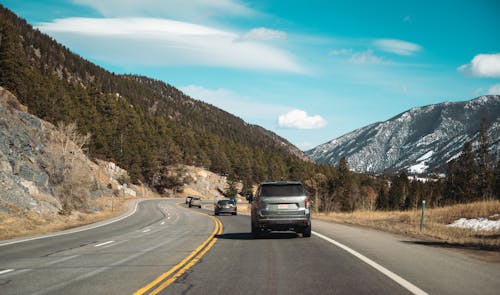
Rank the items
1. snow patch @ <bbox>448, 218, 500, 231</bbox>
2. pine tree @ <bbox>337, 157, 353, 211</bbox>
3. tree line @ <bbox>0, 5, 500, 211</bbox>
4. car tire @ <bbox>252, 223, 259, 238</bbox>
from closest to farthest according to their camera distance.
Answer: car tire @ <bbox>252, 223, 259, 238</bbox>
snow patch @ <bbox>448, 218, 500, 231</bbox>
tree line @ <bbox>0, 5, 500, 211</bbox>
pine tree @ <bbox>337, 157, 353, 211</bbox>

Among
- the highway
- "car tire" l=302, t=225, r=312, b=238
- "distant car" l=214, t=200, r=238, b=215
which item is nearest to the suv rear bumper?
"car tire" l=302, t=225, r=312, b=238

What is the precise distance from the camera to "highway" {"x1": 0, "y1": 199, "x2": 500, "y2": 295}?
7.06m

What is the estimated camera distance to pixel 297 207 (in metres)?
15.3

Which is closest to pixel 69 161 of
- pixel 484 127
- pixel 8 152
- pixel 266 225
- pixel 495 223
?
pixel 8 152

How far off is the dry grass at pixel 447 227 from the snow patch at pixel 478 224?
61 cm

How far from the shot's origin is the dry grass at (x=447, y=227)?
1412cm

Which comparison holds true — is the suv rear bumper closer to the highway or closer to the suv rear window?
the suv rear window

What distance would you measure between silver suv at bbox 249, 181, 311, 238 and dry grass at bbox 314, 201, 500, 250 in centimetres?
459

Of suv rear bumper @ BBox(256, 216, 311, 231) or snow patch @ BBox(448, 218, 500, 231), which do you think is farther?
snow patch @ BBox(448, 218, 500, 231)

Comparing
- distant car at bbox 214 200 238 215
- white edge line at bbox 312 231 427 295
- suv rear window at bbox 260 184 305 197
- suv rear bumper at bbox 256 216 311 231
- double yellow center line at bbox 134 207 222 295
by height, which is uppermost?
suv rear window at bbox 260 184 305 197

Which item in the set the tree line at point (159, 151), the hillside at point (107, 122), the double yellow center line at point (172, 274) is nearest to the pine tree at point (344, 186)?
the tree line at point (159, 151)

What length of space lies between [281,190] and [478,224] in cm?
1103

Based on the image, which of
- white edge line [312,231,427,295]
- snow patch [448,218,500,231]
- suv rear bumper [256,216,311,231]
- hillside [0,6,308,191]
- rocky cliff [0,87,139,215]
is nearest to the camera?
white edge line [312,231,427,295]

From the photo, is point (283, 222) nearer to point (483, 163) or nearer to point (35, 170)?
point (35, 170)
